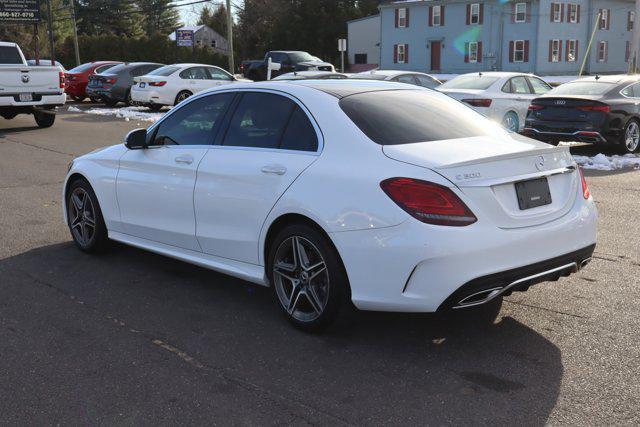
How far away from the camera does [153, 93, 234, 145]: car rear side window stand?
546 cm

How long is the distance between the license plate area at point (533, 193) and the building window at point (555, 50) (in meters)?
52.1

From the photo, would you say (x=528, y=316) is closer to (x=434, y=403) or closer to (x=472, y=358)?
(x=472, y=358)

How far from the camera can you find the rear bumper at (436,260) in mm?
3920

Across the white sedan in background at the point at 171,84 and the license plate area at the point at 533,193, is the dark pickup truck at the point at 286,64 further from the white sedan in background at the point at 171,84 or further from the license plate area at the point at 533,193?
the license plate area at the point at 533,193

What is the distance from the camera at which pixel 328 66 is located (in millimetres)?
35156

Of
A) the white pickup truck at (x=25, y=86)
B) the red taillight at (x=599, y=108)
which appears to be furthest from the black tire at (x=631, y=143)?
the white pickup truck at (x=25, y=86)

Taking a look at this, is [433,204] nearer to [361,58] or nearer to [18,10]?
[18,10]

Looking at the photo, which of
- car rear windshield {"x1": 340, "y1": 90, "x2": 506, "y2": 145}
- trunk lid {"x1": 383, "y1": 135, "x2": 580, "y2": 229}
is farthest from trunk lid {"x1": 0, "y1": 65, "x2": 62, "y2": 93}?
trunk lid {"x1": 383, "y1": 135, "x2": 580, "y2": 229}

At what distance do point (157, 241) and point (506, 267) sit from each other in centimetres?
294

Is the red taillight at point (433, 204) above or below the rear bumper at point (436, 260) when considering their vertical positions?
above

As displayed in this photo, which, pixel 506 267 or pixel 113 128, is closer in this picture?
pixel 506 267

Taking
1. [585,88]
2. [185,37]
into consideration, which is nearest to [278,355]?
[585,88]

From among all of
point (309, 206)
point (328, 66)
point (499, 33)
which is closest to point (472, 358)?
point (309, 206)

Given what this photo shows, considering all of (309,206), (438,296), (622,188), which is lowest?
(622,188)
